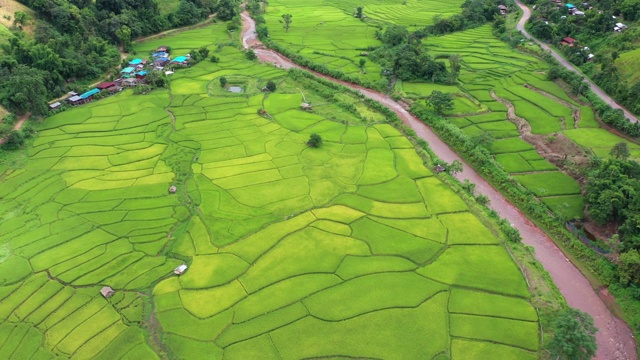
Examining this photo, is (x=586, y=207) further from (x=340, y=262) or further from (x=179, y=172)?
(x=179, y=172)

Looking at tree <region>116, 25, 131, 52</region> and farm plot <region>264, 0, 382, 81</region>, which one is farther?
farm plot <region>264, 0, 382, 81</region>

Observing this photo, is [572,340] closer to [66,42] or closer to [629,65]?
[629,65]

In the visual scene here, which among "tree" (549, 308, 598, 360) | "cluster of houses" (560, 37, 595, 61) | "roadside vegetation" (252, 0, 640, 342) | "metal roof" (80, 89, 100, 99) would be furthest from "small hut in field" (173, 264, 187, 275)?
"cluster of houses" (560, 37, 595, 61)

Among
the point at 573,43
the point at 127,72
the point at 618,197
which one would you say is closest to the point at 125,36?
the point at 127,72

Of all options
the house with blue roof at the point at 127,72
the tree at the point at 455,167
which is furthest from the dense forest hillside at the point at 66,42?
the tree at the point at 455,167

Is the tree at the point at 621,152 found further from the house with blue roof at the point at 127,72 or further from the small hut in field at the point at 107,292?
the house with blue roof at the point at 127,72

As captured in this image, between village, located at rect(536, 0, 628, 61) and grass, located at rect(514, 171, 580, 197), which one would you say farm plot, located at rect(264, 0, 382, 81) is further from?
village, located at rect(536, 0, 628, 61)

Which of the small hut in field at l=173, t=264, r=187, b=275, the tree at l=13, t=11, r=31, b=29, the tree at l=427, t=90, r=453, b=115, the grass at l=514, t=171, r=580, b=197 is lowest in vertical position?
the small hut in field at l=173, t=264, r=187, b=275

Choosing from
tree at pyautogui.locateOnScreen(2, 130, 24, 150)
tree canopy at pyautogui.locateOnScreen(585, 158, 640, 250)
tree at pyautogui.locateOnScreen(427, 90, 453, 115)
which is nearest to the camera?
tree canopy at pyautogui.locateOnScreen(585, 158, 640, 250)
